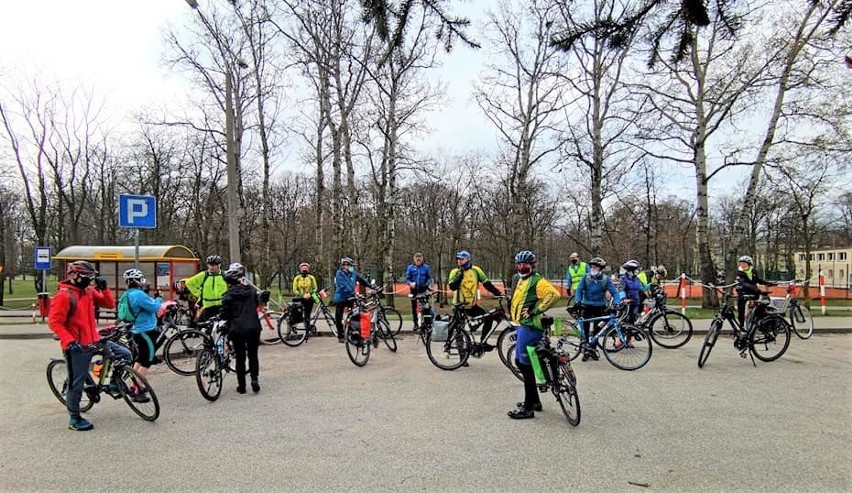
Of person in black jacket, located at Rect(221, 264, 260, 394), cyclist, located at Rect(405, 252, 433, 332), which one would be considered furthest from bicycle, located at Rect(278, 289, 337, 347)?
person in black jacket, located at Rect(221, 264, 260, 394)

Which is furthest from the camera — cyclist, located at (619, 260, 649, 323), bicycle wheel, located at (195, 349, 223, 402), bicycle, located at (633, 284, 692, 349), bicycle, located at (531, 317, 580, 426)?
bicycle, located at (633, 284, 692, 349)

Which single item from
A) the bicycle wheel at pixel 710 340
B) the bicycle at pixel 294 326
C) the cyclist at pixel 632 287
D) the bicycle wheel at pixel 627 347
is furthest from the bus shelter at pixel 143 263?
the bicycle wheel at pixel 710 340

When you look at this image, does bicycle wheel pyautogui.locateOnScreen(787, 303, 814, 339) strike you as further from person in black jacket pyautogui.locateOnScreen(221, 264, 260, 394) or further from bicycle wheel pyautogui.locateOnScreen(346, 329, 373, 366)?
person in black jacket pyautogui.locateOnScreen(221, 264, 260, 394)

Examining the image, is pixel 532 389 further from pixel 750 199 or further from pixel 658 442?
pixel 750 199

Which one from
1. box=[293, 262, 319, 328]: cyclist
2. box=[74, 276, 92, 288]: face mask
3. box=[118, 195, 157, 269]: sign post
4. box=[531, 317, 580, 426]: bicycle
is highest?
box=[118, 195, 157, 269]: sign post

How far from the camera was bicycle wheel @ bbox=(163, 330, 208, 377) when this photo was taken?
8.30m

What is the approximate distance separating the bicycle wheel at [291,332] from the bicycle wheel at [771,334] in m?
8.39

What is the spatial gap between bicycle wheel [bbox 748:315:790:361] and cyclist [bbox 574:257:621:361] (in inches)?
89.7

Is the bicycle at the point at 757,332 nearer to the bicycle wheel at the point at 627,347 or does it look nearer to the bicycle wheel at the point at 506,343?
the bicycle wheel at the point at 627,347

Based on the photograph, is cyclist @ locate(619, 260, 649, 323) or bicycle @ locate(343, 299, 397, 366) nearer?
bicycle @ locate(343, 299, 397, 366)

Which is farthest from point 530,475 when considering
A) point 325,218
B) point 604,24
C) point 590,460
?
point 325,218

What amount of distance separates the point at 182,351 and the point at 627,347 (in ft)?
23.3

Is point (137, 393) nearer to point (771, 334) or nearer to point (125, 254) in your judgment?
point (771, 334)

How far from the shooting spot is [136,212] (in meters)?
9.98
